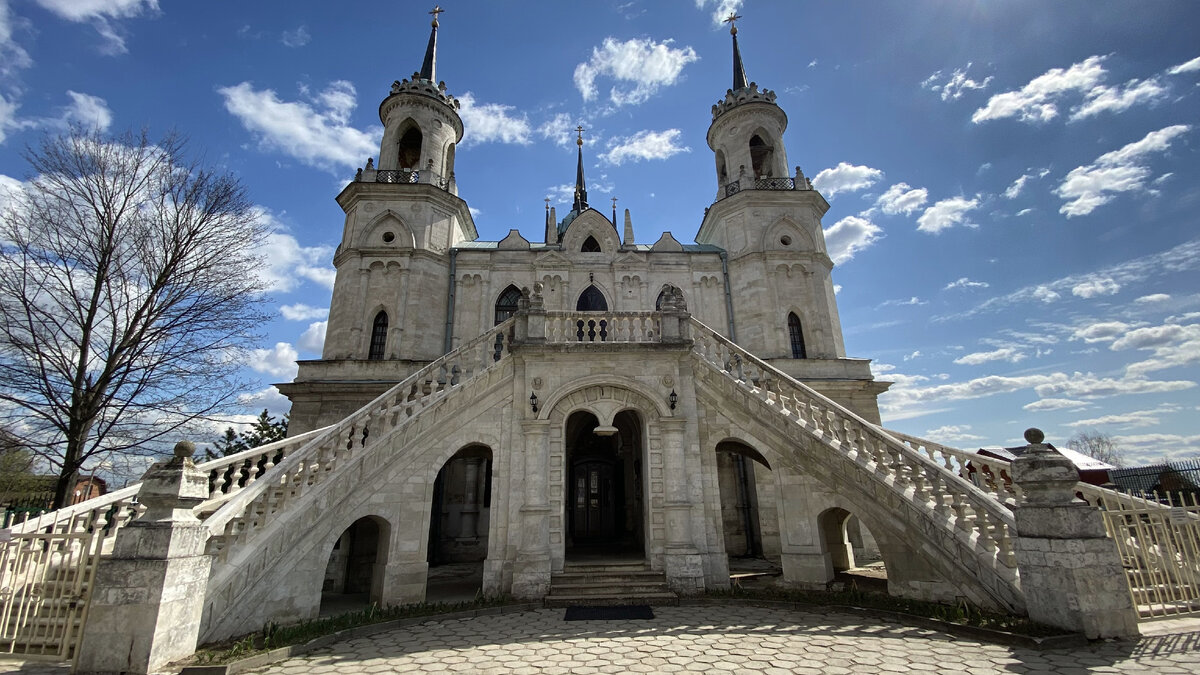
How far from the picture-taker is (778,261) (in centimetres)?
2042

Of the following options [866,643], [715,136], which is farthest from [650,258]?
[866,643]

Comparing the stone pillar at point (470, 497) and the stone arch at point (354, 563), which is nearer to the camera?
the stone arch at point (354, 563)

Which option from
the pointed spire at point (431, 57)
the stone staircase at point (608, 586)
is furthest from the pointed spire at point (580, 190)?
the stone staircase at point (608, 586)

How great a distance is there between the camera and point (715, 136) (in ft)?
80.4

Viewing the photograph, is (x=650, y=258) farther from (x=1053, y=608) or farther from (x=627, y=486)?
(x=1053, y=608)

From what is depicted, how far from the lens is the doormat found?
29.0 ft

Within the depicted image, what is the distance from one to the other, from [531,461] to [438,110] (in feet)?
60.2

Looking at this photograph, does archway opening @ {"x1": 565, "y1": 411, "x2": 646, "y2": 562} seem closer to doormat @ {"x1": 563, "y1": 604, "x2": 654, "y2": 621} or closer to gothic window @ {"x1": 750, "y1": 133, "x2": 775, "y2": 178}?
doormat @ {"x1": 563, "y1": 604, "x2": 654, "y2": 621}

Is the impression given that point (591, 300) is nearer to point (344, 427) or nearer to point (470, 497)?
point (470, 497)

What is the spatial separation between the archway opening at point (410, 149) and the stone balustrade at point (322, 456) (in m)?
14.2

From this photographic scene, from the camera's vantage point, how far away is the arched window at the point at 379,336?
61.8ft

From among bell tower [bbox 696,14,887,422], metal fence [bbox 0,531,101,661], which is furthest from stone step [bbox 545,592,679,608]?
bell tower [bbox 696,14,887,422]

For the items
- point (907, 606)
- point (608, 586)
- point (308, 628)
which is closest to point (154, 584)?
point (308, 628)

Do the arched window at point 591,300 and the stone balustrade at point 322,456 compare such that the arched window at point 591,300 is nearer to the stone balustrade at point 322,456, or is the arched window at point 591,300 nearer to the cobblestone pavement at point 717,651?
the stone balustrade at point 322,456
